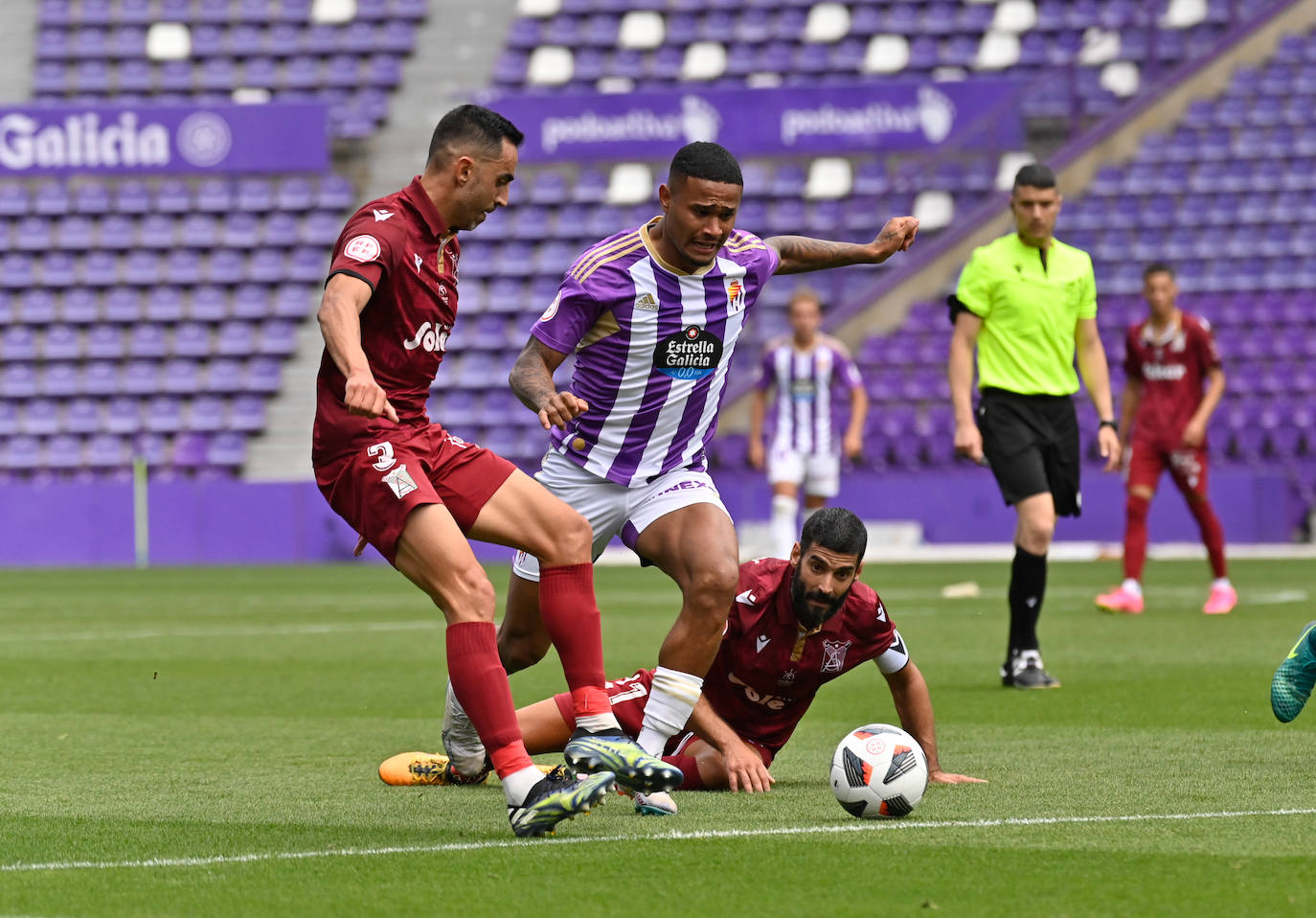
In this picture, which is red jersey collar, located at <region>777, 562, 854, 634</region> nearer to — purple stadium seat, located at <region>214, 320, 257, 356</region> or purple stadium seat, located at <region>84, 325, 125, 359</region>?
purple stadium seat, located at <region>214, 320, 257, 356</region>

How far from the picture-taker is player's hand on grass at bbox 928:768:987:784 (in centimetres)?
533

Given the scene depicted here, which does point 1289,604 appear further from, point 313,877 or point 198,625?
point 313,877

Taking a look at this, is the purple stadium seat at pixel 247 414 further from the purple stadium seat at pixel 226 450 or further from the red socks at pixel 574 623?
the red socks at pixel 574 623

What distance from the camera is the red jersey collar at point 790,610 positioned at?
5.38 m

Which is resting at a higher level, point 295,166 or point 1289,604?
point 295,166

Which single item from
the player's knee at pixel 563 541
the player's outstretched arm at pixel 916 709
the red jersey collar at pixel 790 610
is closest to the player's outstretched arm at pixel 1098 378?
the player's outstretched arm at pixel 916 709

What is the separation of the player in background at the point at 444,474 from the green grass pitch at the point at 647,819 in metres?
0.29

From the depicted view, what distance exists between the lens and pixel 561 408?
16.1 ft

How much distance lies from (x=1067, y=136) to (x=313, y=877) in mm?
20293

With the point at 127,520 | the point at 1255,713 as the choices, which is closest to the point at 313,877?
the point at 1255,713

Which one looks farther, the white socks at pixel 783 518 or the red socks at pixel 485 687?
the white socks at pixel 783 518

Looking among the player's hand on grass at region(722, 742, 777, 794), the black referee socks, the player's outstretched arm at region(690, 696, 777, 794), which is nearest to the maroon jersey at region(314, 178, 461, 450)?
the player's outstretched arm at region(690, 696, 777, 794)

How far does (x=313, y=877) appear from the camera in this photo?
3.94 m

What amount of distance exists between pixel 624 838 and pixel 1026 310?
4554mm
